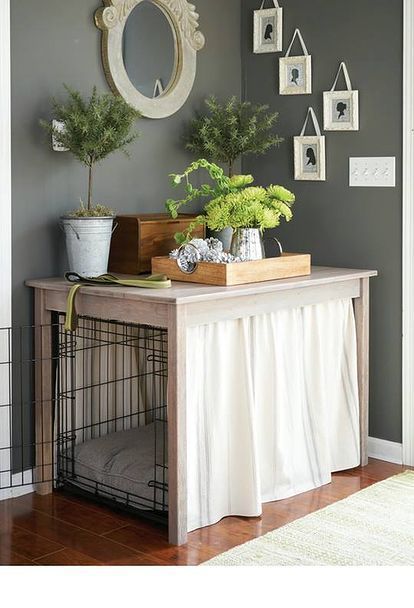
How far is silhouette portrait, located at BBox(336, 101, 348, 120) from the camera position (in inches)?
142

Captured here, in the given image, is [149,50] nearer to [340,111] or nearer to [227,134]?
[227,134]

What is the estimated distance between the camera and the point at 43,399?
10.5 feet

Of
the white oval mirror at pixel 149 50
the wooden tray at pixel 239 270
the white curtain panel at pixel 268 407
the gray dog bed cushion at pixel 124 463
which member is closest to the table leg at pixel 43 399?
the gray dog bed cushion at pixel 124 463

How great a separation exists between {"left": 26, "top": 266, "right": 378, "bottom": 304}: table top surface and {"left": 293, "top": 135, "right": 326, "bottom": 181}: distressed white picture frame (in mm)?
597

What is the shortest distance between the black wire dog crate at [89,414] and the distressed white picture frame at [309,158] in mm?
1036

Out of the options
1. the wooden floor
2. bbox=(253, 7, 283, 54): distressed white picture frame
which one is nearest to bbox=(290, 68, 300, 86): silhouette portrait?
bbox=(253, 7, 283, 54): distressed white picture frame

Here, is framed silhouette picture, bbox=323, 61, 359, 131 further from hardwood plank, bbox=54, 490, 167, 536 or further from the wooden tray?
hardwood plank, bbox=54, 490, 167, 536

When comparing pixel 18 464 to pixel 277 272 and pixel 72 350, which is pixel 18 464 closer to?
pixel 72 350

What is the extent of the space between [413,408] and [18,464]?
5.42 feet

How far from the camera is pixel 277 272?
3170 millimetres
